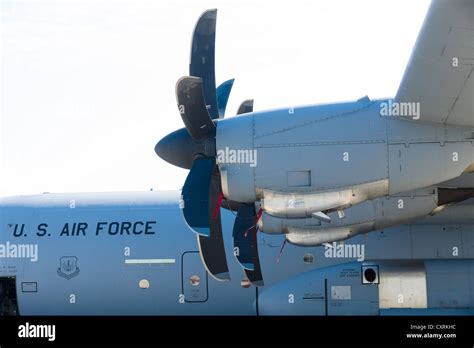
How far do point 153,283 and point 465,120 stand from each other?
806cm

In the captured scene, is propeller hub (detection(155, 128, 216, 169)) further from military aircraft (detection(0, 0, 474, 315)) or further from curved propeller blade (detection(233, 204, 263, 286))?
curved propeller blade (detection(233, 204, 263, 286))

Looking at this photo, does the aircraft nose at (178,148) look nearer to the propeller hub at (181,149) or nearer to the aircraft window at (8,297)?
the propeller hub at (181,149)

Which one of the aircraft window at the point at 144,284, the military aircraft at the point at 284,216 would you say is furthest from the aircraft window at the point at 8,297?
the aircraft window at the point at 144,284

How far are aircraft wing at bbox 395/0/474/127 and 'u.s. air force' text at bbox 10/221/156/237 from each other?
747 centimetres

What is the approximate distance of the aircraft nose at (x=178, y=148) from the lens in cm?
1331

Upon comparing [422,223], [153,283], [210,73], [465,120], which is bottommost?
[153,283]

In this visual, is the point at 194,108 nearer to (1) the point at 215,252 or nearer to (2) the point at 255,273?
(1) the point at 215,252

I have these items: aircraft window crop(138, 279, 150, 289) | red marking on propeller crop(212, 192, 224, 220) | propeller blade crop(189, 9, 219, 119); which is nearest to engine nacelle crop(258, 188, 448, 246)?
red marking on propeller crop(212, 192, 224, 220)

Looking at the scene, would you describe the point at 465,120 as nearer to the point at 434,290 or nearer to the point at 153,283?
the point at 434,290

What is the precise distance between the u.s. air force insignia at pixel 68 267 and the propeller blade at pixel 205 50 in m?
5.80
